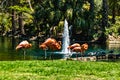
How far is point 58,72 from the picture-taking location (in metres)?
18.7

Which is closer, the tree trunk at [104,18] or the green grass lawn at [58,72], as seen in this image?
the green grass lawn at [58,72]

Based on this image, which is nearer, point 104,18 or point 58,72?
point 58,72

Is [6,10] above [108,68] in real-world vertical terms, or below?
above

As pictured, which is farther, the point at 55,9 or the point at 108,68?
the point at 55,9

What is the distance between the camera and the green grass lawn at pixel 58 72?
16881mm

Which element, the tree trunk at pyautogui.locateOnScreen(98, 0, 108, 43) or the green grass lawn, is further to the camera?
the tree trunk at pyautogui.locateOnScreen(98, 0, 108, 43)

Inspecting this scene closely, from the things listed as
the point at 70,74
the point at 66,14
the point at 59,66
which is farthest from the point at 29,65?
the point at 66,14

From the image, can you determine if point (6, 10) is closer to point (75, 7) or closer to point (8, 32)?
point (8, 32)

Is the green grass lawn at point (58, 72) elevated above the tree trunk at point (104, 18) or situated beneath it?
situated beneath

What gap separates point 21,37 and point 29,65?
4682 cm

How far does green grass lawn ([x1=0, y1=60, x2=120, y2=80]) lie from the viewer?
55.4 ft

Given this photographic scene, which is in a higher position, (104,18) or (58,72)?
(104,18)

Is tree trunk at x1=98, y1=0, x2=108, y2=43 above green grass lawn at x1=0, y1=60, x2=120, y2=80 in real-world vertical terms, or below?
above

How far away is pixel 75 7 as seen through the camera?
196ft
